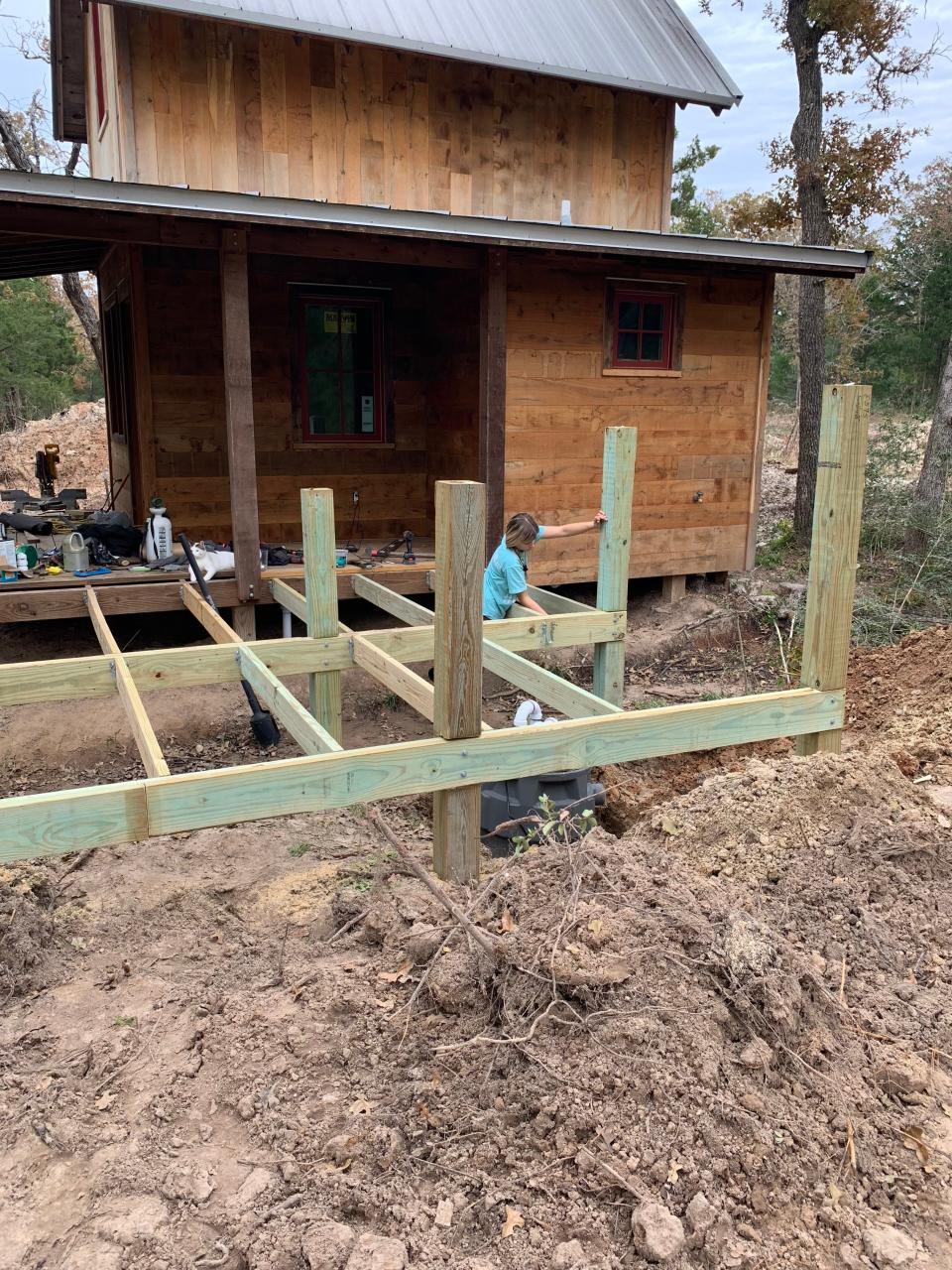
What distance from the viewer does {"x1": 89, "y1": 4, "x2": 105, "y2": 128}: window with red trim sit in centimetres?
999

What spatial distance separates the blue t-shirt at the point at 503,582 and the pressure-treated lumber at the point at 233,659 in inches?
23.1

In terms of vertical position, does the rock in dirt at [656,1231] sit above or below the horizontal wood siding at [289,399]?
below

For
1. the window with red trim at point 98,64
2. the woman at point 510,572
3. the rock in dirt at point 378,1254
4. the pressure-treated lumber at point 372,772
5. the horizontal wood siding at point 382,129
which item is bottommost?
the rock in dirt at point 378,1254

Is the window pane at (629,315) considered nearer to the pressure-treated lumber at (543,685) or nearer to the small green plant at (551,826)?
the pressure-treated lumber at (543,685)

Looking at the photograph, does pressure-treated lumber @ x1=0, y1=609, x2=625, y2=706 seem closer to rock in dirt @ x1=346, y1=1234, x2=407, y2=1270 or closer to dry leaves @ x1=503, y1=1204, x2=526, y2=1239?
rock in dirt @ x1=346, y1=1234, x2=407, y2=1270

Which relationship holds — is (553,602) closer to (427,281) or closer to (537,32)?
(427,281)

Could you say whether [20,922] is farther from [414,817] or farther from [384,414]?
[384,414]

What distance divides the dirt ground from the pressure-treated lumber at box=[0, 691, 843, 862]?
0.34 m

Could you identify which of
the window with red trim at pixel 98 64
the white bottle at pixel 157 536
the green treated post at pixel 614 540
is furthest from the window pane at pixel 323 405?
the green treated post at pixel 614 540

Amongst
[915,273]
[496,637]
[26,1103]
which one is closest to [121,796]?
[26,1103]

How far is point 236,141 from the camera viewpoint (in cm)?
901

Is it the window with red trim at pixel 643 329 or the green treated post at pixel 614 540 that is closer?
the green treated post at pixel 614 540

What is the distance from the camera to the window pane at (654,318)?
9555 mm

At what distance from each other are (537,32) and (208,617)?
7.58 metres
